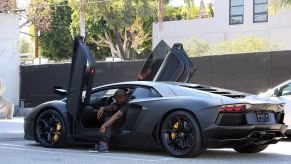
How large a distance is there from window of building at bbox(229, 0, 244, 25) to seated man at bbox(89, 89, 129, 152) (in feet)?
113

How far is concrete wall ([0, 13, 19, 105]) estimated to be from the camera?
933 inches

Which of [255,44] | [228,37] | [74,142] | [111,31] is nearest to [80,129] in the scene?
[74,142]

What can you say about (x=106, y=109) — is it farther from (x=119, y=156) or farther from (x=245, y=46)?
(x=245, y=46)

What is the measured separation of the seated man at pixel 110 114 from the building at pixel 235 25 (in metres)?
31.2

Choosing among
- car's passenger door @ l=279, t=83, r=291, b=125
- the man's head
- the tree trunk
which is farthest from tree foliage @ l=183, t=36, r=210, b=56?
the man's head

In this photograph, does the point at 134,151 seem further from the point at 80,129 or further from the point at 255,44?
the point at 255,44

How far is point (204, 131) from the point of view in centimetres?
817

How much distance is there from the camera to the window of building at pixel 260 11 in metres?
40.9

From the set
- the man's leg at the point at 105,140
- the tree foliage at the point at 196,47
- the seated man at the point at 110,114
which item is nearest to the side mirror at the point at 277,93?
the seated man at the point at 110,114

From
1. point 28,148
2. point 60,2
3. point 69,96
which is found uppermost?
point 60,2

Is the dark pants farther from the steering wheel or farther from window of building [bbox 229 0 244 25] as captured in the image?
window of building [bbox 229 0 244 25]

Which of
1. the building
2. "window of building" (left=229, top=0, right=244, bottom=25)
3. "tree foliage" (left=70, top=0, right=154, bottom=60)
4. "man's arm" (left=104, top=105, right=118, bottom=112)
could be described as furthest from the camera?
"tree foliage" (left=70, top=0, right=154, bottom=60)

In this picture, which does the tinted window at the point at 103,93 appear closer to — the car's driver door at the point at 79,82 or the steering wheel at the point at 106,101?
the steering wheel at the point at 106,101

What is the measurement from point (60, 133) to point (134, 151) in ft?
4.32
